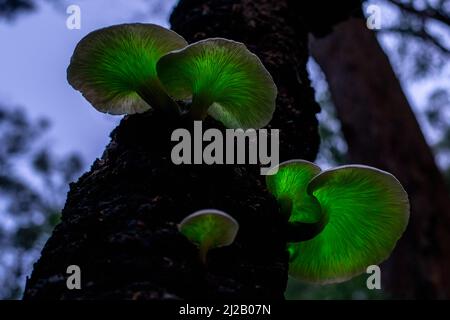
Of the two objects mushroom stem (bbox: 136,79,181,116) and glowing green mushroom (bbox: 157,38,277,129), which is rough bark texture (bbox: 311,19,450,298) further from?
mushroom stem (bbox: 136,79,181,116)

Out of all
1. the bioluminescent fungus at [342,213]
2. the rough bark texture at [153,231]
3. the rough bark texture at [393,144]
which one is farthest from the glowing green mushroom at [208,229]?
the rough bark texture at [393,144]

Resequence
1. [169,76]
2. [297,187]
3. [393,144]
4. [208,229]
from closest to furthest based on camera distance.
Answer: [208,229], [169,76], [297,187], [393,144]

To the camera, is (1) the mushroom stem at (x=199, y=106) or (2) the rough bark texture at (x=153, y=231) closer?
(2) the rough bark texture at (x=153, y=231)

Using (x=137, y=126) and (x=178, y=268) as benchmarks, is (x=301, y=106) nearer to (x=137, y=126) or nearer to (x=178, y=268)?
(x=137, y=126)

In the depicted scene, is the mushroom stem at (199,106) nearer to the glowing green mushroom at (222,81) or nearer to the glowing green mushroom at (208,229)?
the glowing green mushroom at (222,81)

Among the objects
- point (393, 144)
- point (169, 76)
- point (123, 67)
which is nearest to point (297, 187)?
point (169, 76)

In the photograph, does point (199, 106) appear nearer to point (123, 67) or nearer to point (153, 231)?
point (123, 67)
